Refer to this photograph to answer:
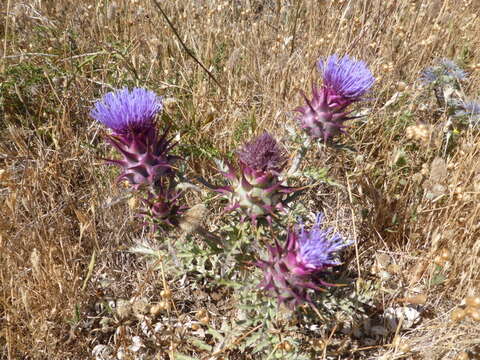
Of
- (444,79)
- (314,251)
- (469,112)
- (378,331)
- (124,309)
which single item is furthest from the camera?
(444,79)

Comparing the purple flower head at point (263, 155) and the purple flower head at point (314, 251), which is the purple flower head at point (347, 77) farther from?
the purple flower head at point (314, 251)

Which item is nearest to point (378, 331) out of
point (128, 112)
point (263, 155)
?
point (263, 155)

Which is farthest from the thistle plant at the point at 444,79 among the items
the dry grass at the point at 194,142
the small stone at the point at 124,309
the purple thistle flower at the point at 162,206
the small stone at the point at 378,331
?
the small stone at the point at 124,309

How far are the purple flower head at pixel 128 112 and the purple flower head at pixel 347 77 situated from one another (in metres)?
1.12

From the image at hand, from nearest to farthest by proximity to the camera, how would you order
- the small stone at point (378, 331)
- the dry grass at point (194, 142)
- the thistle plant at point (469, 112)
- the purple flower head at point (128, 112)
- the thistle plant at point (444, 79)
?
the purple flower head at point (128, 112) < the dry grass at point (194, 142) < the small stone at point (378, 331) < the thistle plant at point (469, 112) < the thistle plant at point (444, 79)

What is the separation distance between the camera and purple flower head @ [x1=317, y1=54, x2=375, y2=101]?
253cm

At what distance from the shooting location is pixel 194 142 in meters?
3.64

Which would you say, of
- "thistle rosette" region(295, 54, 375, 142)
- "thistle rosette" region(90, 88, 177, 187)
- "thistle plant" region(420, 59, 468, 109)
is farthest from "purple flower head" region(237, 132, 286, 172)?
"thistle plant" region(420, 59, 468, 109)

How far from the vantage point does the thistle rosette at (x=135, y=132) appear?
2299mm

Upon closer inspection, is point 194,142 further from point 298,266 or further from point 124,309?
point 298,266

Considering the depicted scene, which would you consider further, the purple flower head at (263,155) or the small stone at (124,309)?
the small stone at (124,309)

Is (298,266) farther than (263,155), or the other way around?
(263,155)

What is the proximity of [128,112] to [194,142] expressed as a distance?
53.3 inches

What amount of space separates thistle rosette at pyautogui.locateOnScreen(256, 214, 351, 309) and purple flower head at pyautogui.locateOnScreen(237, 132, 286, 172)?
0.42 meters
